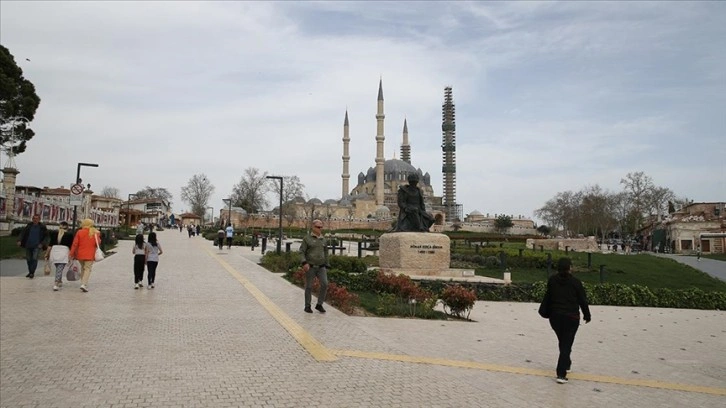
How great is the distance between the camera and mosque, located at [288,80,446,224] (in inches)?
3435

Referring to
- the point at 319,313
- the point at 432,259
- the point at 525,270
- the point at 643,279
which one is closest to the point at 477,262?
the point at 525,270

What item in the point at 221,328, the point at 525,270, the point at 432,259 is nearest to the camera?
the point at 221,328

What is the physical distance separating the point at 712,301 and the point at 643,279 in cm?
634

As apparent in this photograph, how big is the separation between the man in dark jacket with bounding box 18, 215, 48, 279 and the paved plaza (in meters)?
2.39

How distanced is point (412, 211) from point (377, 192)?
75.4 metres

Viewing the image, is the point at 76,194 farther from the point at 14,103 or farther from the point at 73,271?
the point at 14,103

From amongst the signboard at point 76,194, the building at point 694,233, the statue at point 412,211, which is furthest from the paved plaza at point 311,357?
the building at point 694,233

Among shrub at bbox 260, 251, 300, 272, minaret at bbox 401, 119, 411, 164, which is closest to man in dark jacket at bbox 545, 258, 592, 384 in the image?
shrub at bbox 260, 251, 300, 272

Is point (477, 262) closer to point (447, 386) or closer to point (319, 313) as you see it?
point (319, 313)

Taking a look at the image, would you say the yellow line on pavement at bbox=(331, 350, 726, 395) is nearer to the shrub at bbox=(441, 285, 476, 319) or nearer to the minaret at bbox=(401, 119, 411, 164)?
the shrub at bbox=(441, 285, 476, 319)

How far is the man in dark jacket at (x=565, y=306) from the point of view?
19.5 ft

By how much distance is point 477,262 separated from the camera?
23.6 meters

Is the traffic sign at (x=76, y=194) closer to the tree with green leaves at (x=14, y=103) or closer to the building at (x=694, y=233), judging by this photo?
the tree with green leaves at (x=14, y=103)

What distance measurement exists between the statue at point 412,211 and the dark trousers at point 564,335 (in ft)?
33.7
